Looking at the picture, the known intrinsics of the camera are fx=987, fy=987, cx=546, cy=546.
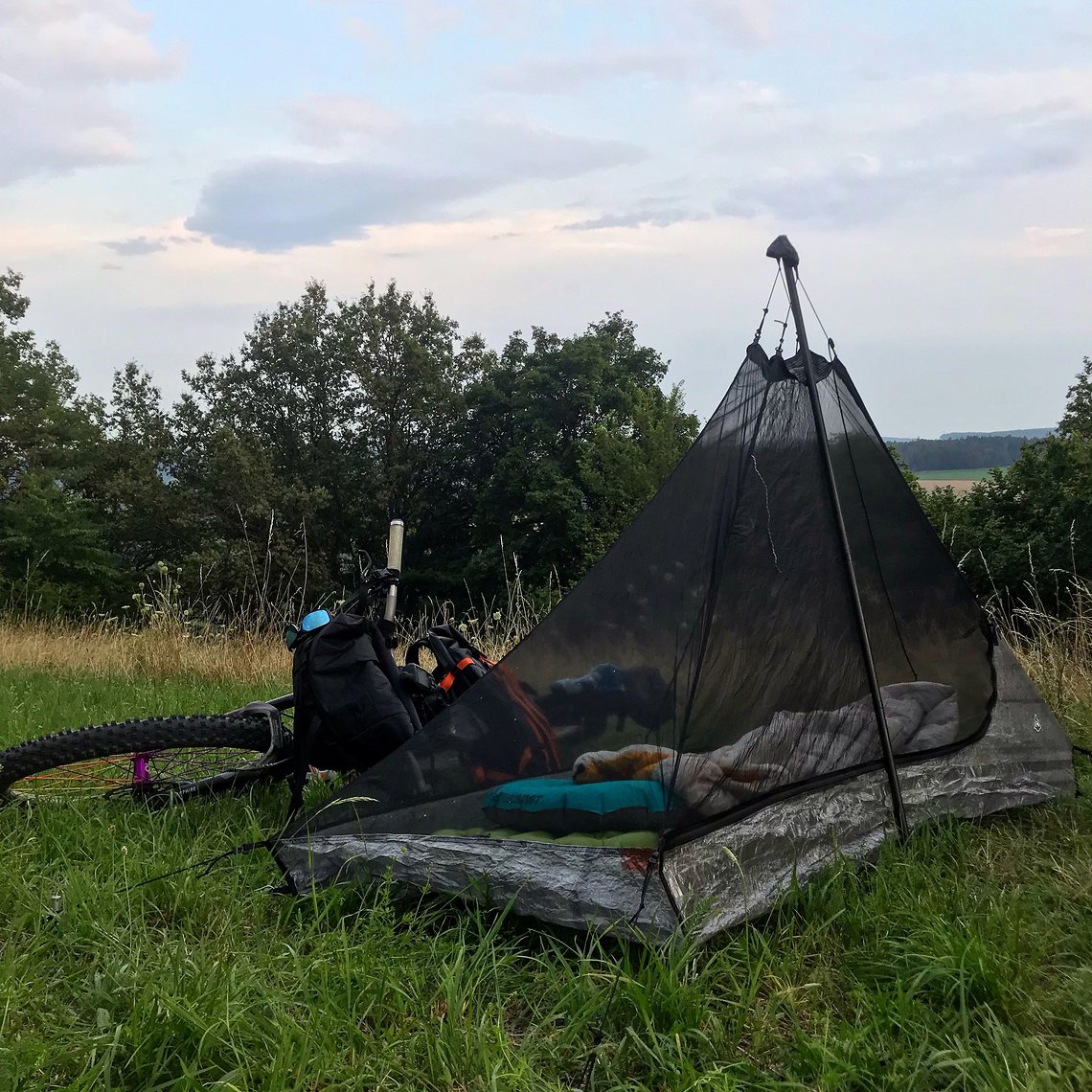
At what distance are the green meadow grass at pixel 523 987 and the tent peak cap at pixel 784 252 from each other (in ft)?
5.54

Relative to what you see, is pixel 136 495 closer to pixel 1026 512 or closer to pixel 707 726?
pixel 1026 512

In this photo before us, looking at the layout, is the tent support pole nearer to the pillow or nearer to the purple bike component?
the pillow

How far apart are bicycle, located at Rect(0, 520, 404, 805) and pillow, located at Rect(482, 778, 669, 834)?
2.62 ft

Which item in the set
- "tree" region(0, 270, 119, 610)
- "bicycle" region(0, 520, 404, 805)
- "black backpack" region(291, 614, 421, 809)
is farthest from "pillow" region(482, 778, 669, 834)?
"tree" region(0, 270, 119, 610)

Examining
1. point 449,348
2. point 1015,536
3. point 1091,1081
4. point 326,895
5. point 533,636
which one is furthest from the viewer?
point 449,348

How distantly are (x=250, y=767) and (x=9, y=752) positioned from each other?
0.73m

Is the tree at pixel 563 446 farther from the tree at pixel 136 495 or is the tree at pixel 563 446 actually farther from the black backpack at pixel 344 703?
the black backpack at pixel 344 703

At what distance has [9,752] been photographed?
121 inches

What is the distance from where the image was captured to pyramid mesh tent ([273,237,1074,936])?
2.37 m

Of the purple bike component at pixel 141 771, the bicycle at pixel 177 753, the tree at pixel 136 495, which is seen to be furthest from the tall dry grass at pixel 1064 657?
the tree at pixel 136 495

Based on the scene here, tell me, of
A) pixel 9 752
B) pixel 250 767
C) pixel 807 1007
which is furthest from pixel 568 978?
pixel 9 752

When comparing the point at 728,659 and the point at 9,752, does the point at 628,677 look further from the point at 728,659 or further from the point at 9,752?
the point at 9,752

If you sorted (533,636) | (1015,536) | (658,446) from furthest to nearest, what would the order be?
(658,446), (1015,536), (533,636)

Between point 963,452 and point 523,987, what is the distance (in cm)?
3395
